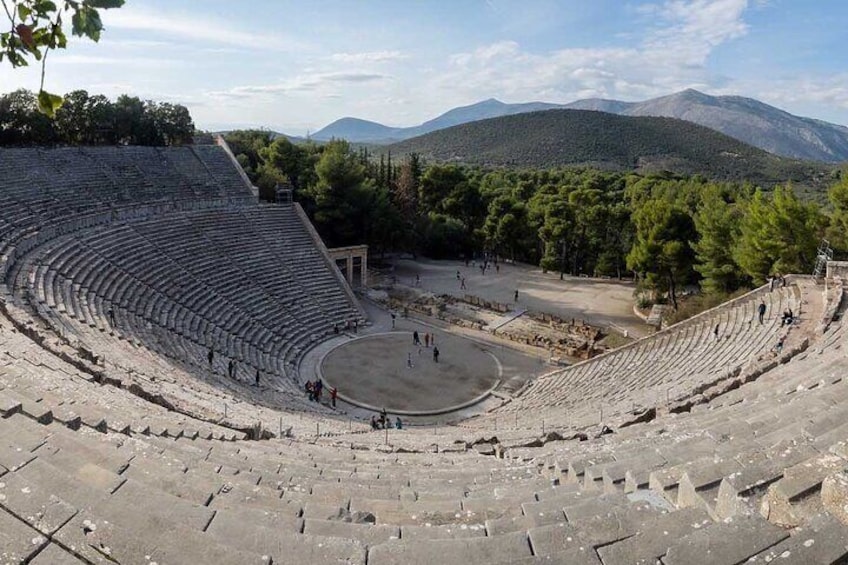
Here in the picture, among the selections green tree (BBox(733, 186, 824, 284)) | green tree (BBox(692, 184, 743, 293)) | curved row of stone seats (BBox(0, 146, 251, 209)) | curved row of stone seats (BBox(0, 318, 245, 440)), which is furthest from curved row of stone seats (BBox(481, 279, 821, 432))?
curved row of stone seats (BBox(0, 146, 251, 209))

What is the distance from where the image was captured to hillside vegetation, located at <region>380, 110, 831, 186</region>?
9281 cm

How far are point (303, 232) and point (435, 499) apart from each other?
24205 millimetres

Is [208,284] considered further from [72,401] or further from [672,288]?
[672,288]

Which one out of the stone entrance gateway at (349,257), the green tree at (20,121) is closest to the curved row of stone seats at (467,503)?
the stone entrance gateway at (349,257)

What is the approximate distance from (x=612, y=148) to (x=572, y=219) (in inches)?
3057

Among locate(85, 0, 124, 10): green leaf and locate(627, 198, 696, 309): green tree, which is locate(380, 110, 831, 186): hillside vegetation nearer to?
locate(627, 198, 696, 309): green tree

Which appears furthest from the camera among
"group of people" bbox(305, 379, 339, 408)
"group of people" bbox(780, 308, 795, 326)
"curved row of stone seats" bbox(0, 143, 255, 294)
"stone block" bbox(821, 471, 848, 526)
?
"curved row of stone seats" bbox(0, 143, 255, 294)

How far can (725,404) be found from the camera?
982 centimetres

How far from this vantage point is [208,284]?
72.5ft

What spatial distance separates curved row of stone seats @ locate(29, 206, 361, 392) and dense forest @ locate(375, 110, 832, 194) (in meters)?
76.3

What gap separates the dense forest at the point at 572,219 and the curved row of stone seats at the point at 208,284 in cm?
715

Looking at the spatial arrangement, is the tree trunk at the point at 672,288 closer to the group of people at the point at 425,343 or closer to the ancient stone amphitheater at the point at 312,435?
the ancient stone amphitheater at the point at 312,435

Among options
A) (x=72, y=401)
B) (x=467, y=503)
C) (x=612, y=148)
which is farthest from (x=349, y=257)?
(x=612, y=148)

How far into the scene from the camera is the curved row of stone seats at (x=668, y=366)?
13.1m
